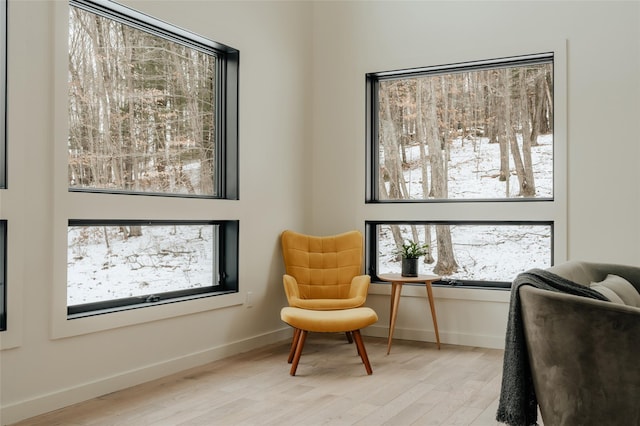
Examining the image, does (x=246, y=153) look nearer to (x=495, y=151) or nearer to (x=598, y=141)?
(x=495, y=151)

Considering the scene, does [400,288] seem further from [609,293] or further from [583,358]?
[583,358]

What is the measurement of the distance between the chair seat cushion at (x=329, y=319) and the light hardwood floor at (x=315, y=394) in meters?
0.30

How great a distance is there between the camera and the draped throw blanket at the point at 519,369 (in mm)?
2301

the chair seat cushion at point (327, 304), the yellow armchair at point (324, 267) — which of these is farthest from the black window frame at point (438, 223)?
the chair seat cushion at point (327, 304)

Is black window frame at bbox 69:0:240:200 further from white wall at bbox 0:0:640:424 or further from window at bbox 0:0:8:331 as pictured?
window at bbox 0:0:8:331

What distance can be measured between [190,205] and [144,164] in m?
0.41

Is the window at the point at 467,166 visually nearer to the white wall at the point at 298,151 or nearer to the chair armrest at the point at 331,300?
the white wall at the point at 298,151

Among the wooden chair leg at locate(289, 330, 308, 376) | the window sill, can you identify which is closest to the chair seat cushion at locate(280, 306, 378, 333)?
the wooden chair leg at locate(289, 330, 308, 376)

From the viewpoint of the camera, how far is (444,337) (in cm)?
470

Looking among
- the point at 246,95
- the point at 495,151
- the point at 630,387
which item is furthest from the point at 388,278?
the point at 630,387

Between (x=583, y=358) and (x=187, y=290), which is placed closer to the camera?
(x=583, y=358)

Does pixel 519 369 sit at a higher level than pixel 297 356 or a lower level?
higher

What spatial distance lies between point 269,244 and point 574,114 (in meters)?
2.48

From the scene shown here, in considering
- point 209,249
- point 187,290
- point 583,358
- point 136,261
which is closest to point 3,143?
point 136,261
